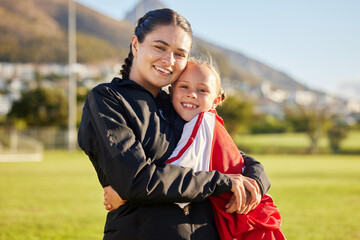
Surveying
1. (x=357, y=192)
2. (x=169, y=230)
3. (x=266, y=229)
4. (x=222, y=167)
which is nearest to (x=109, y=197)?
(x=169, y=230)

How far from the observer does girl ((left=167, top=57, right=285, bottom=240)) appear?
2.04m

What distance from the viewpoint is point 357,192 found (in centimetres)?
1172

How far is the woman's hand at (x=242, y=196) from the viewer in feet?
6.61

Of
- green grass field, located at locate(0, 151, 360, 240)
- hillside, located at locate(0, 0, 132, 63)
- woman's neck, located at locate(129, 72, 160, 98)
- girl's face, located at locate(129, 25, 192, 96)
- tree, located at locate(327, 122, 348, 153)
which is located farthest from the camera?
hillside, located at locate(0, 0, 132, 63)

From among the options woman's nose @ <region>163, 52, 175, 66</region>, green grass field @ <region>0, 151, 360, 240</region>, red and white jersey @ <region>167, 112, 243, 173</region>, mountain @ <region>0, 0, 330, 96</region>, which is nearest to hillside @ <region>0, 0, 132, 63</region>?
mountain @ <region>0, 0, 330, 96</region>

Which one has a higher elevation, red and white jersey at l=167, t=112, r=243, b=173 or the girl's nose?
the girl's nose

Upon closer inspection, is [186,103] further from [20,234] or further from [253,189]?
[20,234]

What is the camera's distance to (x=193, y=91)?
229cm

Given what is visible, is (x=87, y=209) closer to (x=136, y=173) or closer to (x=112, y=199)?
(x=112, y=199)

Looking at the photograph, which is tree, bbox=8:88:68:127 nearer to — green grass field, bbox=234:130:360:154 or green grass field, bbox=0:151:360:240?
green grass field, bbox=234:130:360:154

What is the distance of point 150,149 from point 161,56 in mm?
445

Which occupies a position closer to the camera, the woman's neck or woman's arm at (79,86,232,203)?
woman's arm at (79,86,232,203)

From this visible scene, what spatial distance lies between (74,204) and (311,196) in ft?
17.6

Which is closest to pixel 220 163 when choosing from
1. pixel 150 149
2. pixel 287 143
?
pixel 150 149
